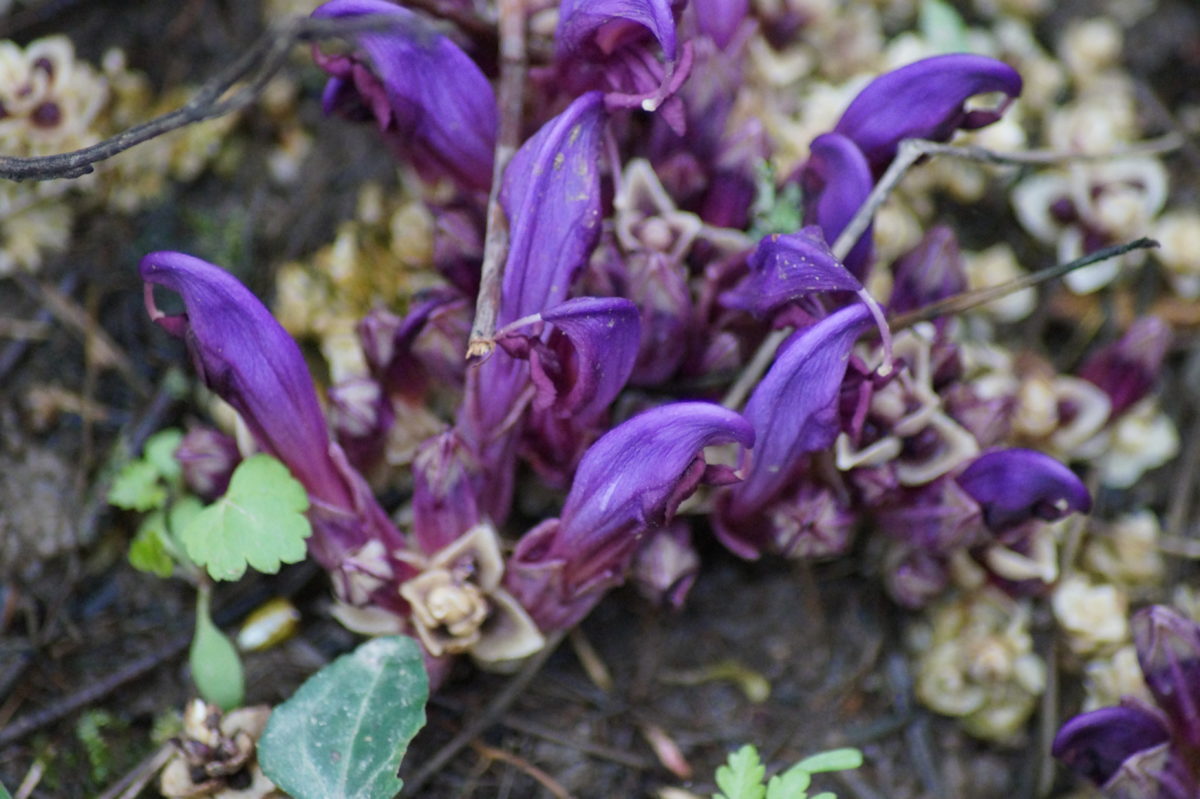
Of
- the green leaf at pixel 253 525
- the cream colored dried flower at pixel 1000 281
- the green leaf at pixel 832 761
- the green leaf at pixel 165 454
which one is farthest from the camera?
the cream colored dried flower at pixel 1000 281

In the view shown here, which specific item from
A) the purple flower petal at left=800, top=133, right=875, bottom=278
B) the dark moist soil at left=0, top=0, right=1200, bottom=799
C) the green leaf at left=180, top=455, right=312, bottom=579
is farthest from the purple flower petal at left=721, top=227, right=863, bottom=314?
the green leaf at left=180, top=455, right=312, bottom=579

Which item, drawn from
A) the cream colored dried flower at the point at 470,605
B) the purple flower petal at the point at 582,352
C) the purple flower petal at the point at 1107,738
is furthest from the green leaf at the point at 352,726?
the purple flower petal at the point at 1107,738

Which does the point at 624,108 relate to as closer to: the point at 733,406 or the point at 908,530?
the point at 733,406

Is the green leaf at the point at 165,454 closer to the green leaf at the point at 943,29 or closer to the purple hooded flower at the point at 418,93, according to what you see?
the purple hooded flower at the point at 418,93

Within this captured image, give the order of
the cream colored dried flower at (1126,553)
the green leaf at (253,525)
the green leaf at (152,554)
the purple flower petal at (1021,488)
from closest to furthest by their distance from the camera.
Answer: the green leaf at (253,525) → the purple flower petal at (1021,488) → the green leaf at (152,554) → the cream colored dried flower at (1126,553)

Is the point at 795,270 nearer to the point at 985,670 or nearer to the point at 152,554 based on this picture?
the point at 985,670

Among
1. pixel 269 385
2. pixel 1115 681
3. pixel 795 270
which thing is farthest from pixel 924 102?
pixel 269 385

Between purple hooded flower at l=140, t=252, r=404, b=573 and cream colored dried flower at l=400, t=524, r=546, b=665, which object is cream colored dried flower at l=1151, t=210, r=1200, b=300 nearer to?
cream colored dried flower at l=400, t=524, r=546, b=665
